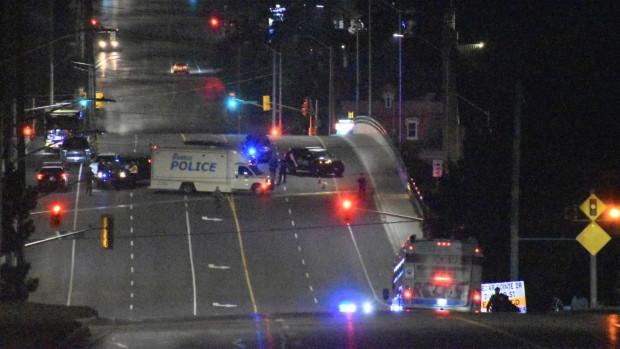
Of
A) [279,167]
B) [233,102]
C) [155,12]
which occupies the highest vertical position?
[155,12]

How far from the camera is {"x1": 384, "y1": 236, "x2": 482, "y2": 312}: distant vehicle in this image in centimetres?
3191

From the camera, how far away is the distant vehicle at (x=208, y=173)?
62781mm

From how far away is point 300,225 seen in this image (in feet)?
176

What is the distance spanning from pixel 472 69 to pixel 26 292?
35951 millimetres

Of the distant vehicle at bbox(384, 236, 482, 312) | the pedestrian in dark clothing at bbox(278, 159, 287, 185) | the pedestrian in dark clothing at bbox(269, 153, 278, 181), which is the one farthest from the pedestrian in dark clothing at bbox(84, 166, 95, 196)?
the distant vehicle at bbox(384, 236, 482, 312)

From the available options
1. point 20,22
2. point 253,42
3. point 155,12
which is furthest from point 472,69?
point 155,12

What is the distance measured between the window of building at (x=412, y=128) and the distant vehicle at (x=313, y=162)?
23104 millimetres

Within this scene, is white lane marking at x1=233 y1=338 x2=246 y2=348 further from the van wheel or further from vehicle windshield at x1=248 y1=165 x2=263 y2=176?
the van wheel

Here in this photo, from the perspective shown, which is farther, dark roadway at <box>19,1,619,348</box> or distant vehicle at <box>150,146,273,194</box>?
distant vehicle at <box>150,146,273,194</box>

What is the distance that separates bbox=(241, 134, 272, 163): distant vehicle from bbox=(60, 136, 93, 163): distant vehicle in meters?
10.7

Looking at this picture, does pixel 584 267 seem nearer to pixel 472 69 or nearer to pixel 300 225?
pixel 300 225

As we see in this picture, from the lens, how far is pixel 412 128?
8975 cm

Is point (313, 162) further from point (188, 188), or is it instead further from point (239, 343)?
point (239, 343)

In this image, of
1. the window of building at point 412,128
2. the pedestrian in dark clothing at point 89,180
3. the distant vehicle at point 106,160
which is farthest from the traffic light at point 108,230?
the window of building at point 412,128
